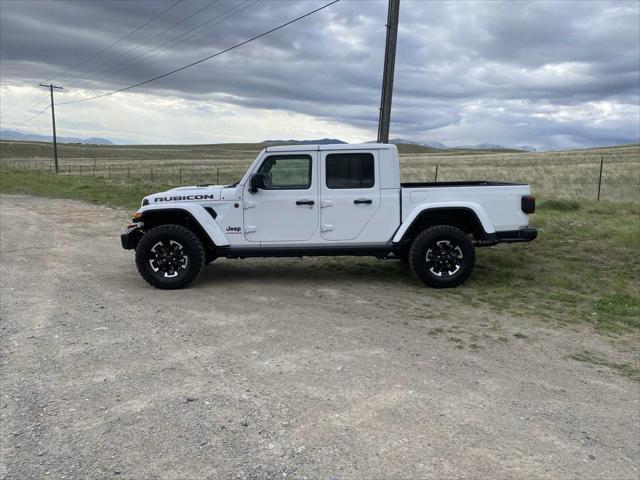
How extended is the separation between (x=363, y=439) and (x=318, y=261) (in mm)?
5925

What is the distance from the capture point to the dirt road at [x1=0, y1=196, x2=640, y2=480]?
3105 mm

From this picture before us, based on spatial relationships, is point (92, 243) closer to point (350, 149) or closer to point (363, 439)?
point (350, 149)

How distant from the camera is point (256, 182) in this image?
22.9 feet

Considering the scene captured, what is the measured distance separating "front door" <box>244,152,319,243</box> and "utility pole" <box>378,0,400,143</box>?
4016 mm

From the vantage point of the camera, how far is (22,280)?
7348 mm

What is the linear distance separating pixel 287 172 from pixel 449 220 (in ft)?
7.84

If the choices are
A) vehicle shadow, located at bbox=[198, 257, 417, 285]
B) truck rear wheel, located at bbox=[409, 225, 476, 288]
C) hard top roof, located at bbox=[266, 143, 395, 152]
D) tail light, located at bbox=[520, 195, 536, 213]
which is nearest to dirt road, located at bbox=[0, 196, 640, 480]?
truck rear wheel, located at bbox=[409, 225, 476, 288]

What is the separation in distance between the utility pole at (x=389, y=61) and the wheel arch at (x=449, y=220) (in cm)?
377

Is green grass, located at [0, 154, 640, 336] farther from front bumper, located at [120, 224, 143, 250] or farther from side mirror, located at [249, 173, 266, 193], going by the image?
front bumper, located at [120, 224, 143, 250]

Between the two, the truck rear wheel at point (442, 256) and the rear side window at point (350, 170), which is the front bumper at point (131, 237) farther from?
the truck rear wheel at point (442, 256)

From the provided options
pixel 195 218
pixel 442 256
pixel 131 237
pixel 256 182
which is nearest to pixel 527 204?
pixel 442 256

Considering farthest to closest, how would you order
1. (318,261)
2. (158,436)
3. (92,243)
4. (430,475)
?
(92,243), (318,261), (158,436), (430,475)

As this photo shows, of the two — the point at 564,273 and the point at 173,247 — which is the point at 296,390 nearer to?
the point at 173,247

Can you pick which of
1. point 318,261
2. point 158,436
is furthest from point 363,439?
point 318,261
